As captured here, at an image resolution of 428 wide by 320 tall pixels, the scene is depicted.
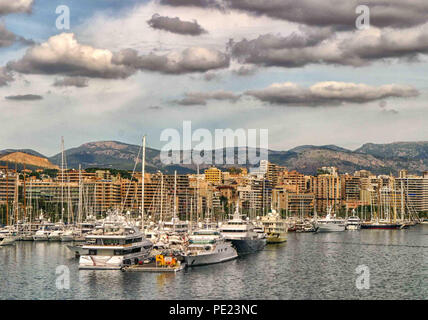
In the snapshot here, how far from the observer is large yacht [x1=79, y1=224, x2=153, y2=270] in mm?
66938

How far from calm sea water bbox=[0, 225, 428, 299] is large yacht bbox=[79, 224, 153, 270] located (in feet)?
5.37

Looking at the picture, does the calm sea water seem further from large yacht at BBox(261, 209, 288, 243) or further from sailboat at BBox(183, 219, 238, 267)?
large yacht at BBox(261, 209, 288, 243)

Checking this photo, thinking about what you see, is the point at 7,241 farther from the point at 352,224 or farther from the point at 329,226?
the point at 352,224

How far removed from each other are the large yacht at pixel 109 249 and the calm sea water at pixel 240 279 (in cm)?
164

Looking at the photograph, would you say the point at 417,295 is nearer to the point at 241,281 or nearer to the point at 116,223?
the point at 241,281

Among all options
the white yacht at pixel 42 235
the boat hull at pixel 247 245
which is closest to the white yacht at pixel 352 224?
the white yacht at pixel 42 235

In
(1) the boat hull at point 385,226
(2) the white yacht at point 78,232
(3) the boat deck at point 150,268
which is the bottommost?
(1) the boat hull at point 385,226

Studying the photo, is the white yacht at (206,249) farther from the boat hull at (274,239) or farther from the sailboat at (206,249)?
the boat hull at (274,239)

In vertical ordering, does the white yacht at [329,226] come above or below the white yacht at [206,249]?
below

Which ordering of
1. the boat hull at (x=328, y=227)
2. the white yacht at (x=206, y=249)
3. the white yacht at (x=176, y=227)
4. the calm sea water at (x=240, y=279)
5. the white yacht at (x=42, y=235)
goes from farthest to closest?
the boat hull at (x=328, y=227) → the white yacht at (x=42, y=235) → the white yacht at (x=176, y=227) → the white yacht at (x=206, y=249) → the calm sea water at (x=240, y=279)

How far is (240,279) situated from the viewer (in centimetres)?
6256

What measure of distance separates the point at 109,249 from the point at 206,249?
36.1 ft

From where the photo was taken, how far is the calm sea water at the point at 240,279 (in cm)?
5422
